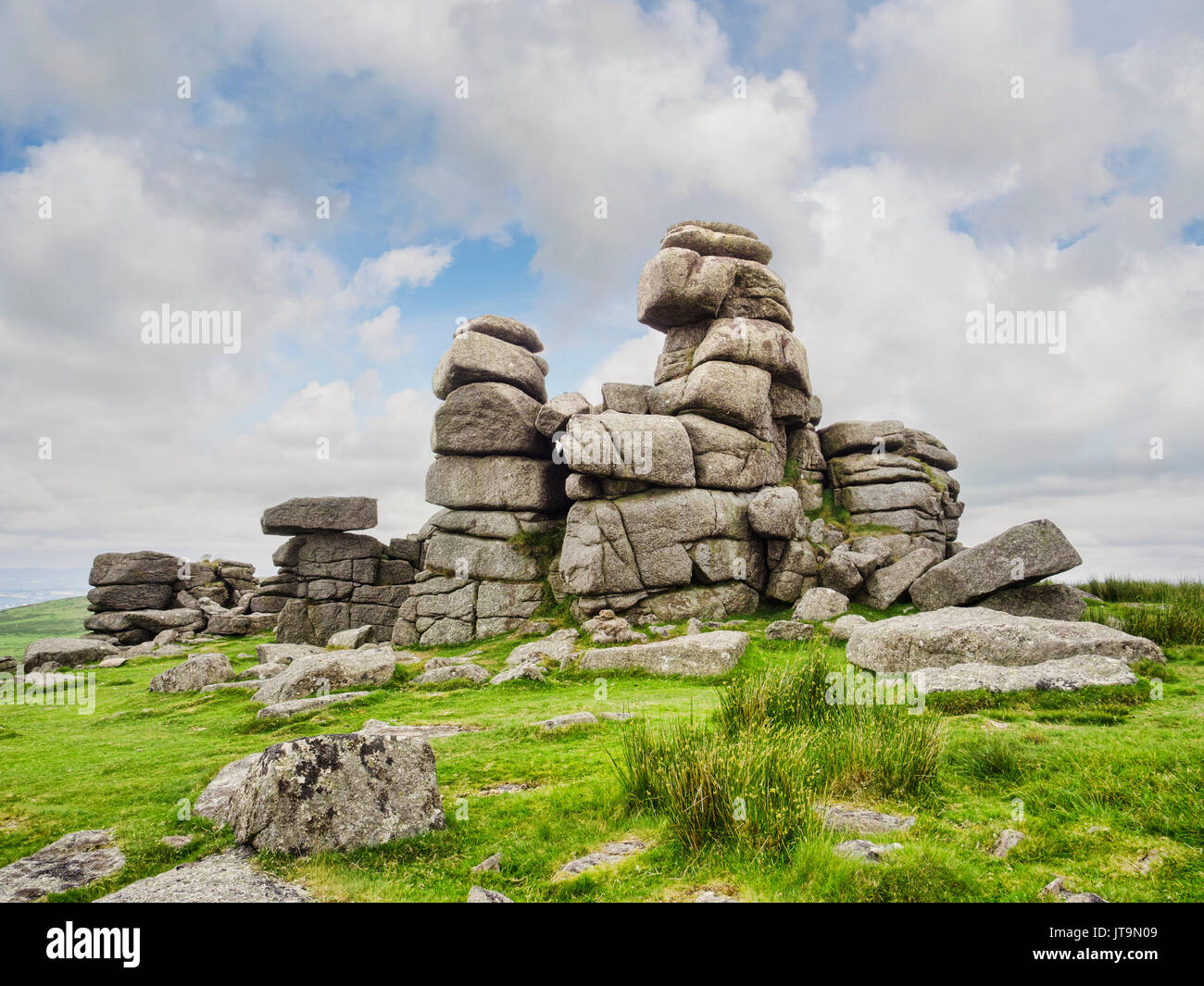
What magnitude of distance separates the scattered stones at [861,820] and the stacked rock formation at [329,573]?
93.5ft

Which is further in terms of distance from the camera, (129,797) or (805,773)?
(129,797)

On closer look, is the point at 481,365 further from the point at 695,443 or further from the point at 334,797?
the point at 334,797

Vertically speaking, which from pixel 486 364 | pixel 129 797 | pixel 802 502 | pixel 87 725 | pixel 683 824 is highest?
pixel 486 364

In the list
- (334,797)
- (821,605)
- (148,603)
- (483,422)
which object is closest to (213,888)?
(334,797)

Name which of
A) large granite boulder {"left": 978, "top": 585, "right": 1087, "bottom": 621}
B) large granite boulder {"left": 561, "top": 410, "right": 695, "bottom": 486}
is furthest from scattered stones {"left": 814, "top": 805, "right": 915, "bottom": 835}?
large granite boulder {"left": 561, "top": 410, "right": 695, "bottom": 486}

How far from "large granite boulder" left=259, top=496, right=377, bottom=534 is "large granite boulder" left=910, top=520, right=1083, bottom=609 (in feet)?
83.6

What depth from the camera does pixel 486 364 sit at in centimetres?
3148

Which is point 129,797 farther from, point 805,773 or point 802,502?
point 802,502

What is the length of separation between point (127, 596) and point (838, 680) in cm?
3832

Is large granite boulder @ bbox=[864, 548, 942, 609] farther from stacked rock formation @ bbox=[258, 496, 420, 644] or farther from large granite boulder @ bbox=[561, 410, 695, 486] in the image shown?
stacked rock formation @ bbox=[258, 496, 420, 644]

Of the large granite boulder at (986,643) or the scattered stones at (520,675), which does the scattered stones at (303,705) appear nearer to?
the scattered stones at (520,675)

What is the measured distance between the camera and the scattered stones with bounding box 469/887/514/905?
516 cm
